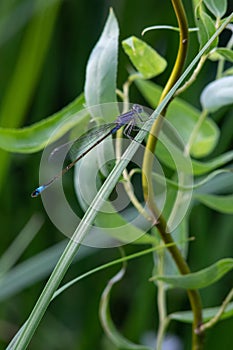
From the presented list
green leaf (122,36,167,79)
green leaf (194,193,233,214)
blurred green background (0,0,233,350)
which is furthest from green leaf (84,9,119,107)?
blurred green background (0,0,233,350)

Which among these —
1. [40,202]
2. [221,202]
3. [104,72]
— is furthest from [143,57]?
[40,202]

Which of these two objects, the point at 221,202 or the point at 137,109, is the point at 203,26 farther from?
the point at 221,202

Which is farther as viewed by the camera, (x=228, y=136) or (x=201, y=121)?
(x=228, y=136)

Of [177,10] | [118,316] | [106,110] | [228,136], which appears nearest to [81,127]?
[106,110]

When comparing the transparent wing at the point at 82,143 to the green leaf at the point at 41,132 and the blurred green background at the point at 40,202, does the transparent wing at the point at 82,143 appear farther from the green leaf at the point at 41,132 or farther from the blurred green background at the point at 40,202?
the blurred green background at the point at 40,202

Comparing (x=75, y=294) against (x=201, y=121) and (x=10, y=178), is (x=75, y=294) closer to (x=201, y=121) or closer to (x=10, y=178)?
(x=10, y=178)
